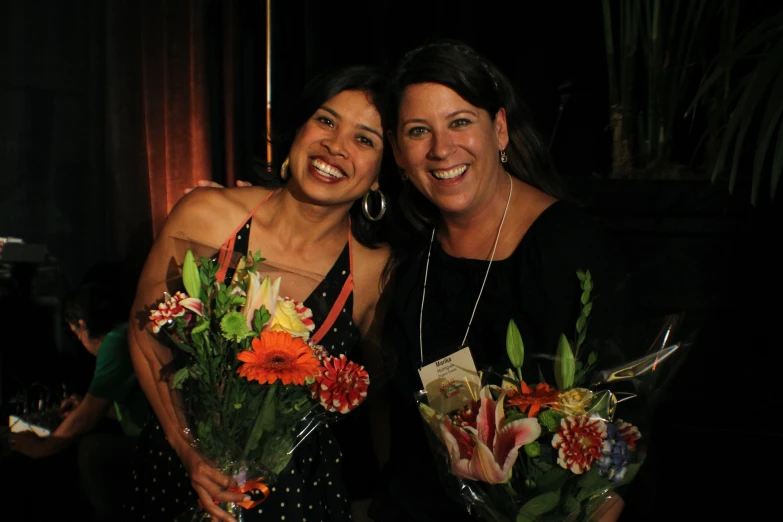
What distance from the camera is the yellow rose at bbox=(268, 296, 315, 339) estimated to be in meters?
1.42

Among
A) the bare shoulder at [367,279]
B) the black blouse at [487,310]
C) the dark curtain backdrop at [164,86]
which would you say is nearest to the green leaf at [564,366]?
the black blouse at [487,310]

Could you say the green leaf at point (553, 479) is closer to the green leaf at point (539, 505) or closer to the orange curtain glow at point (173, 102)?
the green leaf at point (539, 505)

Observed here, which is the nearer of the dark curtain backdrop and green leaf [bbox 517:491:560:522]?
green leaf [bbox 517:491:560:522]

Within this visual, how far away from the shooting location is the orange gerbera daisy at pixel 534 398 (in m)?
1.23

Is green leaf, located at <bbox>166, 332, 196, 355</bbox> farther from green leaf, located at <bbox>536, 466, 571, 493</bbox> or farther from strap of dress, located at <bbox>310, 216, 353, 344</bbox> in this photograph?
green leaf, located at <bbox>536, 466, 571, 493</bbox>

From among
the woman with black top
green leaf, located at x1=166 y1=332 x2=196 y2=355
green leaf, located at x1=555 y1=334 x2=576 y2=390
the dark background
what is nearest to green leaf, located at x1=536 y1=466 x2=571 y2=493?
green leaf, located at x1=555 y1=334 x2=576 y2=390

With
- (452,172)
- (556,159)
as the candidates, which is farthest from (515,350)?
(556,159)

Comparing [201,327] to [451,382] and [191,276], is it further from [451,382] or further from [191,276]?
[451,382]

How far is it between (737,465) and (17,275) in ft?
7.14

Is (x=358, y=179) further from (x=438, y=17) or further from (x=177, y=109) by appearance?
(x=438, y=17)

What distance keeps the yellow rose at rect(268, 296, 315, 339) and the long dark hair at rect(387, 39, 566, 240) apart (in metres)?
0.56

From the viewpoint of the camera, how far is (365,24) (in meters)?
3.46

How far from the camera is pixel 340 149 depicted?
194 cm

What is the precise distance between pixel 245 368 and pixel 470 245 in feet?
2.17
